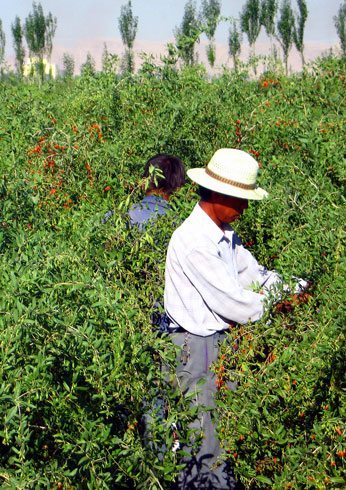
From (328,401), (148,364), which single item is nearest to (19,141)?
(148,364)

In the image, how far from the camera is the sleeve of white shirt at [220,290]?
8.96 ft

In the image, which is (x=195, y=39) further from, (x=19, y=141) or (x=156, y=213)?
(x=156, y=213)

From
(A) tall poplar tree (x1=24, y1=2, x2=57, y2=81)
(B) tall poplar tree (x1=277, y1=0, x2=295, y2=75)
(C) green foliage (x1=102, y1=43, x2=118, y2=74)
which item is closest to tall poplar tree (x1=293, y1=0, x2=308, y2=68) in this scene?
(B) tall poplar tree (x1=277, y1=0, x2=295, y2=75)

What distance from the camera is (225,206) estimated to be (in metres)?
2.88

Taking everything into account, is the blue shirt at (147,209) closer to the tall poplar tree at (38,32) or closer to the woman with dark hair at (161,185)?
the woman with dark hair at (161,185)

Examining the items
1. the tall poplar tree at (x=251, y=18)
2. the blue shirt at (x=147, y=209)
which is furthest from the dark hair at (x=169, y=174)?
the tall poplar tree at (x=251, y=18)

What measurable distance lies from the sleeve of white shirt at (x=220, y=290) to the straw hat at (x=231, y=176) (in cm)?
31

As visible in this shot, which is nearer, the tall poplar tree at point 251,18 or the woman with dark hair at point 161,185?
the woman with dark hair at point 161,185

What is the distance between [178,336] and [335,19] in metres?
45.8

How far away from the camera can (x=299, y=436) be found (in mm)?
2246

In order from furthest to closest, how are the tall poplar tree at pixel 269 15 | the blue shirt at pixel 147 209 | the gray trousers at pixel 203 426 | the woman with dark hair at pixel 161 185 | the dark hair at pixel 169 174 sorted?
the tall poplar tree at pixel 269 15 < the dark hair at pixel 169 174 < the woman with dark hair at pixel 161 185 < the blue shirt at pixel 147 209 < the gray trousers at pixel 203 426

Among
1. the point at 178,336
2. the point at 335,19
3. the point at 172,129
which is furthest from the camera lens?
the point at 335,19

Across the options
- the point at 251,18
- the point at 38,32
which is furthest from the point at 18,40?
the point at 251,18

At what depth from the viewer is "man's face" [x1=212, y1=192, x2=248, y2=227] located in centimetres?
288
